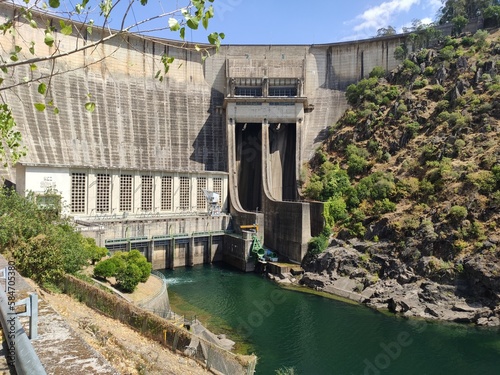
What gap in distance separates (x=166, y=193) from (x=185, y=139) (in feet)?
31.4

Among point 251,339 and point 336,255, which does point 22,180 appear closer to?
point 251,339

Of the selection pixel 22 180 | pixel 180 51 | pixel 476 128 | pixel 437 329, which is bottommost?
pixel 437 329

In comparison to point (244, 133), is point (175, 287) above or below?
below

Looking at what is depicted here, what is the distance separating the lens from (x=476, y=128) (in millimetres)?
37625

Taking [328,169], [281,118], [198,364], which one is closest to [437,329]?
[198,364]

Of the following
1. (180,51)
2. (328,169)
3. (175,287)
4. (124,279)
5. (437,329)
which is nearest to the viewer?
(124,279)

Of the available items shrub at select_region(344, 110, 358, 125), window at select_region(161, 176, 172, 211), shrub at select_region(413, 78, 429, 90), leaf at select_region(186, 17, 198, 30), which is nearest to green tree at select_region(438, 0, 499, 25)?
shrub at select_region(413, 78, 429, 90)

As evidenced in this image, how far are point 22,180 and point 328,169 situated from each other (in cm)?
2872

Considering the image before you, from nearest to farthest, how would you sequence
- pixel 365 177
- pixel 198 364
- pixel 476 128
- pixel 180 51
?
1. pixel 198 364
2. pixel 476 128
3. pixel 365 177
4. pixel 180 51

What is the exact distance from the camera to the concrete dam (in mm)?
36781

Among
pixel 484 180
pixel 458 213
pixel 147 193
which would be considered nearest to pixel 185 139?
pixel 147 193

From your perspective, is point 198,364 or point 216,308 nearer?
point 198,364

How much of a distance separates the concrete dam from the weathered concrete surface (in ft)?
88.7

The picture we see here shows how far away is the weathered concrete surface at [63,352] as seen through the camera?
4207 mm
